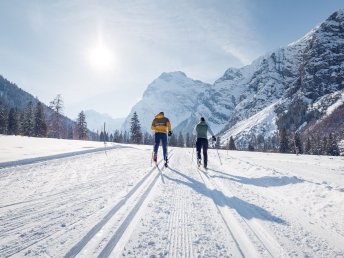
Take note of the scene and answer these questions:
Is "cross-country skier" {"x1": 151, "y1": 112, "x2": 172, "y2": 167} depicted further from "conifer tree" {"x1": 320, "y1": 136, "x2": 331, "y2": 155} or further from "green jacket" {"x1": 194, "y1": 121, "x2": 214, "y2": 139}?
"conifer tree" {"x1": 320, "y1": 136, "x2": 331, "y2": 155}

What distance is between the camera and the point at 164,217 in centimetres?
501

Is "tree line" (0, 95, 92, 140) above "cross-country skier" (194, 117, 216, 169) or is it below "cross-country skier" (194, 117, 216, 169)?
above

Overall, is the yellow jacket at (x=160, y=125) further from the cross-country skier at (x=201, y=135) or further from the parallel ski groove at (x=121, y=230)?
the parallel ski groove at (x=121, y=230)

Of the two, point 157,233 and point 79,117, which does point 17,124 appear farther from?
point 157,233

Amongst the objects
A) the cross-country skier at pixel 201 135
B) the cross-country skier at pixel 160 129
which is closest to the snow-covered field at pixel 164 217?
the cross-country skier at pixel 160 129

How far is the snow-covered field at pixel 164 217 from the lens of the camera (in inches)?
146

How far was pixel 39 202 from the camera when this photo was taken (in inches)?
214

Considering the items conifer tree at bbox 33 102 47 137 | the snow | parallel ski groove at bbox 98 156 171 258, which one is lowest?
parallel ski groove at bbox 98 156 171 258

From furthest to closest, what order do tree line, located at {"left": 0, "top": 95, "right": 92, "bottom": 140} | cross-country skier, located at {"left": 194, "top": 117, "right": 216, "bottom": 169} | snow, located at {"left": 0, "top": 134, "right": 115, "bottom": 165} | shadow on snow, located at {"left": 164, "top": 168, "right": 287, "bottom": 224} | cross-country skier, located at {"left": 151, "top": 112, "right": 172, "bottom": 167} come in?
1. tree line, located at {"left": 0, "top": 95, "right": 92, "bottom": 140}
2. cross-country skier, located at {"left": 194, "top": 117, "right": 216, "bottom": 169}
3. cross-country skier, located at {"left": 151, "top": 112, "right": 172, "bottom": 167}
4. snow, located at {"left": 0, "top": 134, "right": 115, "bottom": 165}
5. shadow on snow, located at {"left": 164, "top": 168, "right": 287, "bottom": 224}

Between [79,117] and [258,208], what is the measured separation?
7694 centimetres

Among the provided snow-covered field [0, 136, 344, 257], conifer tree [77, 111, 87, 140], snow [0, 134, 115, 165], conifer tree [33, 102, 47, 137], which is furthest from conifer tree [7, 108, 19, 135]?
snow-covered field [0, 136, 344, 257]

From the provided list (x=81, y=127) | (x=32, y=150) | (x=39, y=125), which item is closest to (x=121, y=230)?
(x=32, y=150)

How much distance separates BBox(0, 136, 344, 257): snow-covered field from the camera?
3.70 m

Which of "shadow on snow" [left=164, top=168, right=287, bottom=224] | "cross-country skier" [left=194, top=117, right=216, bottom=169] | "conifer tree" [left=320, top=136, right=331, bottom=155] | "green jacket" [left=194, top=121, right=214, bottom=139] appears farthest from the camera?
"conifer tree" [left=320, top=136, right=331, bottom=155]
